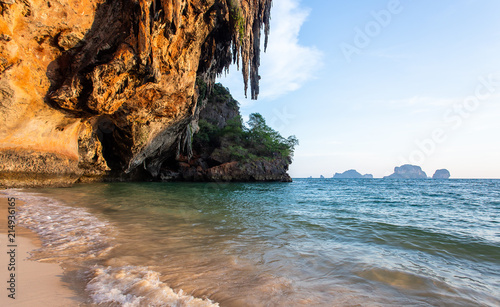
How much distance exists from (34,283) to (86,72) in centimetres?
826

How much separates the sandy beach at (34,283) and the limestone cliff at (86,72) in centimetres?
678

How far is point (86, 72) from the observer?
26.5ft

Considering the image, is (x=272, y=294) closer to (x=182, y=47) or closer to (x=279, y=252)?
(x=279, y=252)

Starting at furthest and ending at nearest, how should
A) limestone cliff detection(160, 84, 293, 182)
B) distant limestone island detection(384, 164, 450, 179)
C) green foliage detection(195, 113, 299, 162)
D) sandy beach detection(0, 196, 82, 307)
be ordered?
distant limestone island detection(384, 164, 450, 179) → green foliage detection(195, 113, 299, 162) → limestone cliff detection(160, 84, 293, 182) → sandy beach detection(0, 196, 82, 307)

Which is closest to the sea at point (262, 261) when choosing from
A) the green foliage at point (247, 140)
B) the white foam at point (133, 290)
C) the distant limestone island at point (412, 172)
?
the white foam at point (133, 290)

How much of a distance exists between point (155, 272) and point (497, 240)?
18.9 feet

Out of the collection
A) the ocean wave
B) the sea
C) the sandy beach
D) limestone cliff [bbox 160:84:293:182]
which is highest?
limestone cliff [bbox 160:84:293:182]

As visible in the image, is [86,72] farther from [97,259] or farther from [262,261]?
[262,261]

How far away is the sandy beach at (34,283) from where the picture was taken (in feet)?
5.41

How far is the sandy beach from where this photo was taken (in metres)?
1.65

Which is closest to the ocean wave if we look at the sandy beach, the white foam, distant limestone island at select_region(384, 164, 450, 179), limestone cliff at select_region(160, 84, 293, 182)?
the white foam

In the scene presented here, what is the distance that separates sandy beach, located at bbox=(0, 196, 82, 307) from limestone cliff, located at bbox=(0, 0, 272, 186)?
678 centimetres

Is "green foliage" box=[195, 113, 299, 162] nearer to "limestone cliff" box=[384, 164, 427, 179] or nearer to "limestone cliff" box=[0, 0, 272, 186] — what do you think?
"limestone cliff" box=[0, 0, 272, 186]

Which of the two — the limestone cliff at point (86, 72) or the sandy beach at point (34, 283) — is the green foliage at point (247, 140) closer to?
the limestone cliff at point (86, 72)
